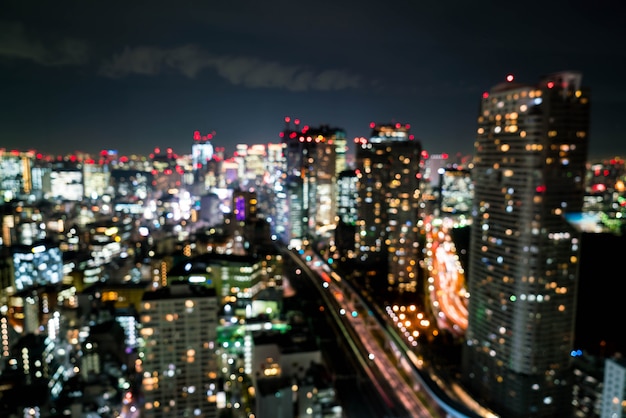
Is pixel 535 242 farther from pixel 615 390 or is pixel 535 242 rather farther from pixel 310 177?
pixel 310 177

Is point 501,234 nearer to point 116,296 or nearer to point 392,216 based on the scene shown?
point 392,216

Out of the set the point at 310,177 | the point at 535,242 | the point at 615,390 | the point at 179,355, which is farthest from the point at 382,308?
the point at 310,177

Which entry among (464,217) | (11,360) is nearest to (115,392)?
(11,360)

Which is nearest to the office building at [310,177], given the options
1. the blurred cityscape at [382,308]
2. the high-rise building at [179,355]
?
the blurred cityscape at [382,308]

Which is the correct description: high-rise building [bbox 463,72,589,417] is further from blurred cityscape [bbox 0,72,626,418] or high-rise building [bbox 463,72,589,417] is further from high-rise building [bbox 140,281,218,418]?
high-rise building [bbox 140,281,218,418]

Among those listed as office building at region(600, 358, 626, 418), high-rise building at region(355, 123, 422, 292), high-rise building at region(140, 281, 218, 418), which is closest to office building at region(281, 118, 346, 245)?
high-rise building at region(355, 123, 422, 292)
